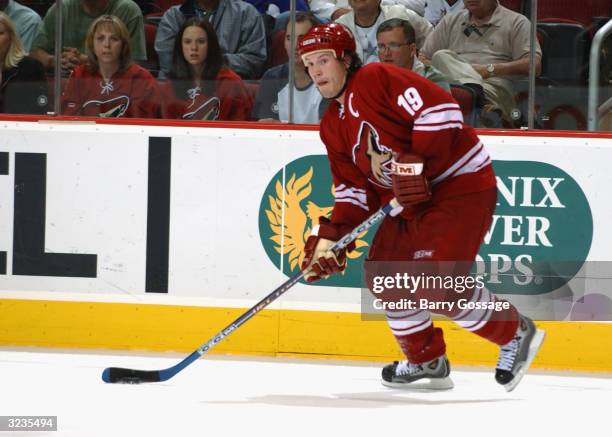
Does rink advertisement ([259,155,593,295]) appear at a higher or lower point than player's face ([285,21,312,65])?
lower

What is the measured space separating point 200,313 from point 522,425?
1.56 m

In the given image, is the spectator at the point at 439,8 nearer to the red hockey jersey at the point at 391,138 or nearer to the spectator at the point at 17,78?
the red hockey jersey at the point at 391,138

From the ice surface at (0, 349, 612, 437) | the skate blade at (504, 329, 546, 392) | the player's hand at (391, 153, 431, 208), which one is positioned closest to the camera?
the ice surface at (0, 349, 612, 437)

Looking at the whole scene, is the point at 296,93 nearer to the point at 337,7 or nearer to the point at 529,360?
the point at 337,7

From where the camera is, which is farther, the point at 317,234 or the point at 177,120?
the point at 177,120

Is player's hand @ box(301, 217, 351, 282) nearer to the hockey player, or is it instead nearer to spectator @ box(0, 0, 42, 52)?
the hockey player

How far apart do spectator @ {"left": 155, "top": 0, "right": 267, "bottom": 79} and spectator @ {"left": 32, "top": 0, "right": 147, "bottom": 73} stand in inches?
4.4

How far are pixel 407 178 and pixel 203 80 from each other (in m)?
Result: 1.31

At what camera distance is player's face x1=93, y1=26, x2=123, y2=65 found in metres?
4.44

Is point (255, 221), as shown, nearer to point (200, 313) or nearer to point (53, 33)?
point (200, 313)

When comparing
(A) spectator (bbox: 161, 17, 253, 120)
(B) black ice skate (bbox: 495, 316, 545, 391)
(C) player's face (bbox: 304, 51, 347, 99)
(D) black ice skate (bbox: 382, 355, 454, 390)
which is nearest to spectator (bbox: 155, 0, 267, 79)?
(A) spectator (bbox: 161, 17, 253, 120)

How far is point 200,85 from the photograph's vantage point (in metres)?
4.41

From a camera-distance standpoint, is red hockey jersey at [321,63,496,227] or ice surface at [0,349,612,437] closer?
ice surface at [0,349,612,437]

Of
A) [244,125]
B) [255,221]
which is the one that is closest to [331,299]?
[255,221]
